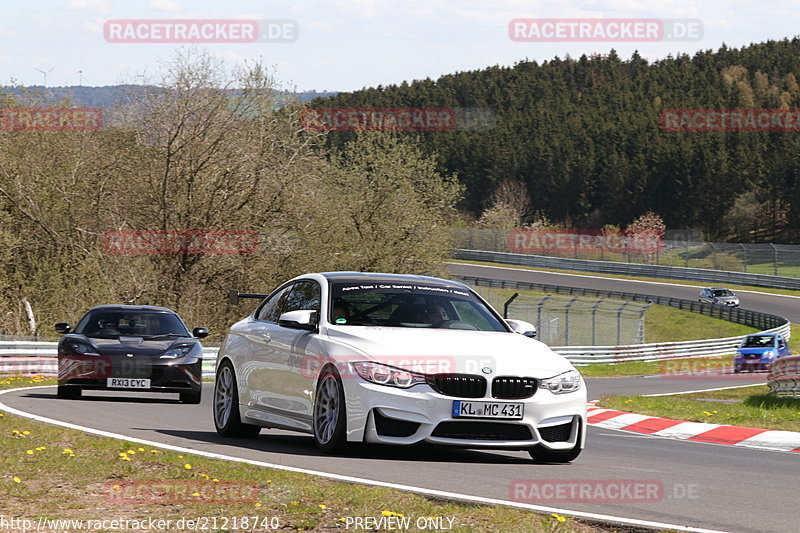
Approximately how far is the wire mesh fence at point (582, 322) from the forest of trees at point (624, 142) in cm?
8100

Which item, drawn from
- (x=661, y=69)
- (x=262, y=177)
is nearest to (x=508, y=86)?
(x=661, y=69)

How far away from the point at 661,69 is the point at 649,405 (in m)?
163

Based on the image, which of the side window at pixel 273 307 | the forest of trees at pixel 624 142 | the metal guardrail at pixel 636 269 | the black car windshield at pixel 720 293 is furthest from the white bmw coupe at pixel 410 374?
the forest of trees at pixel 624 142

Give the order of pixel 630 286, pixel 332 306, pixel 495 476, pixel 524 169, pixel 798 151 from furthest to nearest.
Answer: pixel 524 169 < pixel 798 151 < pixel 630 286 < pixel 332 306 < pixel 495 476

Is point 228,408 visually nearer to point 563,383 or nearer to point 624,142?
point 563,383

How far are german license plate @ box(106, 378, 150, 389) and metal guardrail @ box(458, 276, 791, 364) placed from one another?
77.0 feet

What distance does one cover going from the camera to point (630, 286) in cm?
7769

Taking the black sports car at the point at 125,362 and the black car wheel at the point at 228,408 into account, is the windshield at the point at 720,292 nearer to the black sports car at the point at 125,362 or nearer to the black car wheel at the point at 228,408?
the black sports car at the point at 125,362

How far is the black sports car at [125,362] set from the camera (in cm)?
1631

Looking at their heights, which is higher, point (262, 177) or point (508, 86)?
point (508, 86)

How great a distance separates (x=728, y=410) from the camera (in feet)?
63.2

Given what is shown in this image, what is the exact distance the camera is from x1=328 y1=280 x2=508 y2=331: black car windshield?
10.3 metres

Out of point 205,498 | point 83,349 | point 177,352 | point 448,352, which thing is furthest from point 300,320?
point 83,349

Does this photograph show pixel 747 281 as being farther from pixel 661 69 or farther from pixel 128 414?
pixel 661 69
